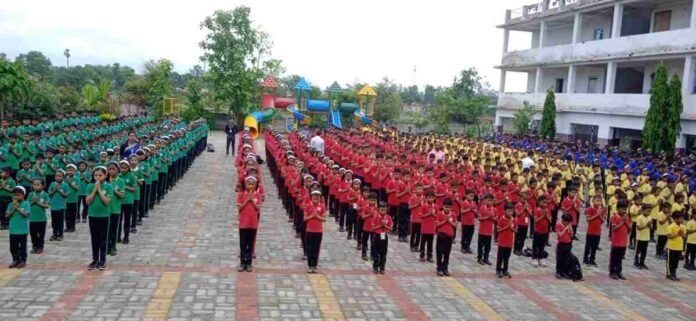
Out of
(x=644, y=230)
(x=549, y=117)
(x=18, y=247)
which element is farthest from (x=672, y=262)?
(x=549, y=117)

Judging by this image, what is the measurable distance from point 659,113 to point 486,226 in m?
13.7

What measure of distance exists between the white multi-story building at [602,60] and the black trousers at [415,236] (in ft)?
50.8

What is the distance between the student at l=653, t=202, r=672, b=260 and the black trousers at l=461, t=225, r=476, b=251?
3.34 meters

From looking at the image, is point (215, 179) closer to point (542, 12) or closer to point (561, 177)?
point (561, 177)

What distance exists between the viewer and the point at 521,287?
334 inches

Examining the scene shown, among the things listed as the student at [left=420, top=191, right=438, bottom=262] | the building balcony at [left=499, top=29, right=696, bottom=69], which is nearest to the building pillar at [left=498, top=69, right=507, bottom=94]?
the building balcony at [left=499, top=29, right=696, bottom=69]

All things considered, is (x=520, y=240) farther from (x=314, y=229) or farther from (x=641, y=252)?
(x=314, y=229)

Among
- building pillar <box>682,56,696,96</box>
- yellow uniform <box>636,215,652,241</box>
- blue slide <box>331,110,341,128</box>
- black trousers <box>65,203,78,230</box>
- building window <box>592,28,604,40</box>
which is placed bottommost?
black trousers <box>65,203,78,230</box>

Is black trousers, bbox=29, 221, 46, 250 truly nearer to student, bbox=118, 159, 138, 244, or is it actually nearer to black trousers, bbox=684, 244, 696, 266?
student, bbox=118, 159, 138, 244

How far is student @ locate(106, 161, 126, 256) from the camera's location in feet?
28.9

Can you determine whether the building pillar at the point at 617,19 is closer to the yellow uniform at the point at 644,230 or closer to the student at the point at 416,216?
the yellow uniform at the point at 644,230

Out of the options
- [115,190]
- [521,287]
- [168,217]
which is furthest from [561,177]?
[115,190]

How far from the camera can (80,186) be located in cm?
1056

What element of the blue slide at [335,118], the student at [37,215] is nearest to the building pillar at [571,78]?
the blue slide at [335,118]
